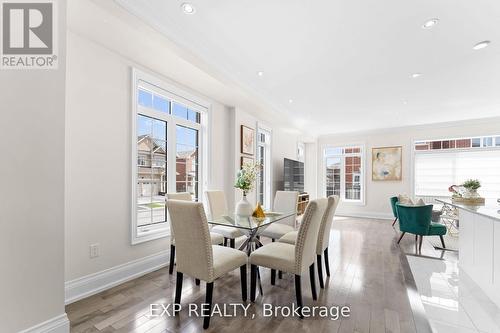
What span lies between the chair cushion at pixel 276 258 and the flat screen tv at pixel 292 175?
13.1 feet

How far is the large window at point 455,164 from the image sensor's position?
6.25m


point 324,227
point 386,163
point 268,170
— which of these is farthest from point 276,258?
point 386,163

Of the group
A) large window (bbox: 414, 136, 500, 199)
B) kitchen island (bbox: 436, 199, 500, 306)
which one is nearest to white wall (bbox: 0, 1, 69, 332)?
kitchen island (bbox: 436, 199, 500, 306)

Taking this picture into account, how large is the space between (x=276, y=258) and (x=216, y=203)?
1507 millimetres

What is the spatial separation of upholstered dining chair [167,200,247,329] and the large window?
23.8 feet

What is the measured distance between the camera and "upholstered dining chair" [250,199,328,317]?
213 cm

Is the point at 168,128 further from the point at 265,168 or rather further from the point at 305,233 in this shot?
the point at 265,168

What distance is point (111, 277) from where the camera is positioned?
261 cm

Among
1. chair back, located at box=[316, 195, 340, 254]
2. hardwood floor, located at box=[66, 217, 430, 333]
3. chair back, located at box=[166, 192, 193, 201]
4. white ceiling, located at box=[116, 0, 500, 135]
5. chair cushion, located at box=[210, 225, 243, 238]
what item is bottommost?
hardwood floor, located at box=[66, 217, 430, 333]

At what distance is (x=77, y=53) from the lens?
7.82ft

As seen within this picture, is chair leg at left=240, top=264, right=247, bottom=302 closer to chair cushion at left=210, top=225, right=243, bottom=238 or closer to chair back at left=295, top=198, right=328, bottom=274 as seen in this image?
chair back at left=295, top=198, right=328, bottom=274

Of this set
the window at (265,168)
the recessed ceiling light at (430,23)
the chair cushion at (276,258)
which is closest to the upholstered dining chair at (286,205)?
the chair cushion at (276,258)

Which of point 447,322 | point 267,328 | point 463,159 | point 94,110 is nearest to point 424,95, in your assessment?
point 463,159

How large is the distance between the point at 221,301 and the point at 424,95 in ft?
16.5
